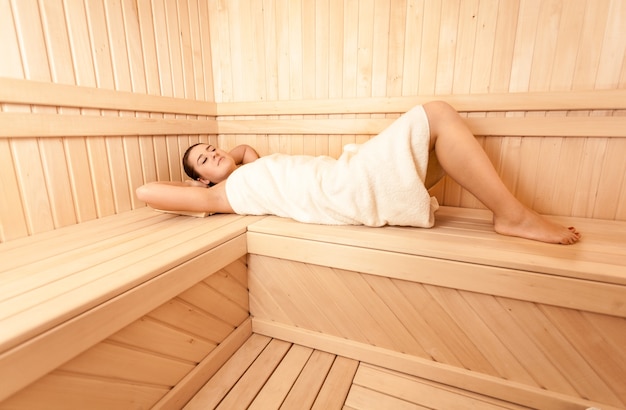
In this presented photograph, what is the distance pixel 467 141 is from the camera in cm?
108

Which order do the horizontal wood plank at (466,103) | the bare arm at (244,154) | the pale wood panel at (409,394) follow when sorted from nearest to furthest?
the pale wood panel at (409,394), the horizontal wood plank at (466,103), the bare arm at (244,154)

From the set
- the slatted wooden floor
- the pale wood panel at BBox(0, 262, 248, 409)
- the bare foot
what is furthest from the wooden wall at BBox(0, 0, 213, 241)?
the bare foot

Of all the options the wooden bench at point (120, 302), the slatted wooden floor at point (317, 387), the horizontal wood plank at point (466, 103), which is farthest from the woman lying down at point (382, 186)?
the slatted wooden floor at point (317, 387)

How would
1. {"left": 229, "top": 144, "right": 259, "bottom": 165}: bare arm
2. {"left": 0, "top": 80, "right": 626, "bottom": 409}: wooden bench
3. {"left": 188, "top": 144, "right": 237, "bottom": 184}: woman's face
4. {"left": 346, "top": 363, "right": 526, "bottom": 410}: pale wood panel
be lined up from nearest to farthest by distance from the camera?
{"left": 0, "top": 80, "right": 626, "bottom": 409}: wooden bench < {"left": 346, "top": 363, "right": 526, "bottom": 410}: pale wood panel < {"left": 188, "top": 144, "right": 237, "bottom": 184}: woman's face < {"left": 229, "top": 144, "right": 259, "bottom": 165}: bare arm

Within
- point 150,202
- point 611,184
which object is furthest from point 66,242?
point 611,184

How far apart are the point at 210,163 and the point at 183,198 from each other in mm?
275

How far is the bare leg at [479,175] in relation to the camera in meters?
1.08

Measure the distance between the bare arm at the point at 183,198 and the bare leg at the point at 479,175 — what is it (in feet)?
2.87

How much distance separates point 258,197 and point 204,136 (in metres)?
0.81

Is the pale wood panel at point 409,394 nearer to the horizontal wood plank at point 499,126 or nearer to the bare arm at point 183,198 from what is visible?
the bare arm at point 183,198

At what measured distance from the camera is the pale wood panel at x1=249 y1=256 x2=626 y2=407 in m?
0.91

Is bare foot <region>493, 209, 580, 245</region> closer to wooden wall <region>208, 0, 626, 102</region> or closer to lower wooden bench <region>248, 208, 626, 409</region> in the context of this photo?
lower wooden bench <region>248, 208, 626, 409</region>

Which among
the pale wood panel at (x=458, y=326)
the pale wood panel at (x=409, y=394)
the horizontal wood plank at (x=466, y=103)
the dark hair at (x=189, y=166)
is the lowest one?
the pale wood panel at (x=409, y=394)

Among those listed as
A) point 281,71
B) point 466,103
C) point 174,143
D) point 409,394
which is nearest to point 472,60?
point 466,103
